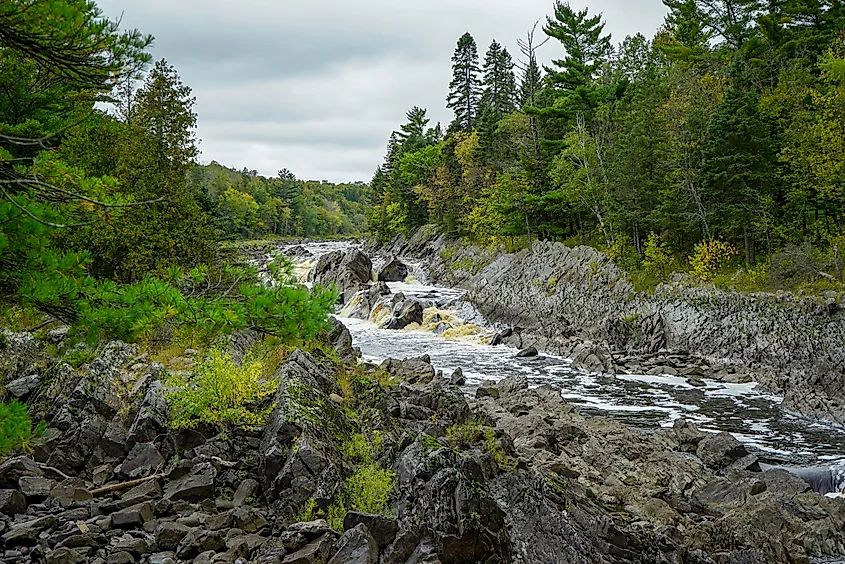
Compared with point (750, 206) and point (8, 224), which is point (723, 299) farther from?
point (8, 224)

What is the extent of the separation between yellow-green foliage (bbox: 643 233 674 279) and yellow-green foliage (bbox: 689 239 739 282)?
1.26 m

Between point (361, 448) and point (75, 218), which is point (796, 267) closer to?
point (361, 448)

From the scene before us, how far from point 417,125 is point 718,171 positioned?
150 feet

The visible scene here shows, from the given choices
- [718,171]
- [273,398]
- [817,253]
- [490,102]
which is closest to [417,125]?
[490,102]

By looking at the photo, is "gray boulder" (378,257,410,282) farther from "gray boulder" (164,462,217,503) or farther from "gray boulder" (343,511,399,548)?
"gray boulder" (343,511,399,548)

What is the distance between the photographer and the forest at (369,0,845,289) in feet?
67.9

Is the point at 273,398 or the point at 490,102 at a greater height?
the point at 490,102

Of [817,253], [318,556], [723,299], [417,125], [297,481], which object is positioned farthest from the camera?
[417,125]

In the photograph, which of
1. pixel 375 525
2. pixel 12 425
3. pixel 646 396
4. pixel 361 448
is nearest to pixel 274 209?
pixel 646 396

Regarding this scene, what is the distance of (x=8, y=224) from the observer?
4.36 metres

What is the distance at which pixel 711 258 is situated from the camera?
2270 centimetres

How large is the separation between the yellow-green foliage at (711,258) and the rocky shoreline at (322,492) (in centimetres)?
1277

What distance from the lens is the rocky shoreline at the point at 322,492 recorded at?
5.52 m

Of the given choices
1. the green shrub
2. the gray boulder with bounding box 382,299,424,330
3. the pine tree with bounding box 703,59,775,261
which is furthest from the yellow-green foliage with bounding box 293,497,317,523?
the gray boulder with bounding box 382,299,424,330
